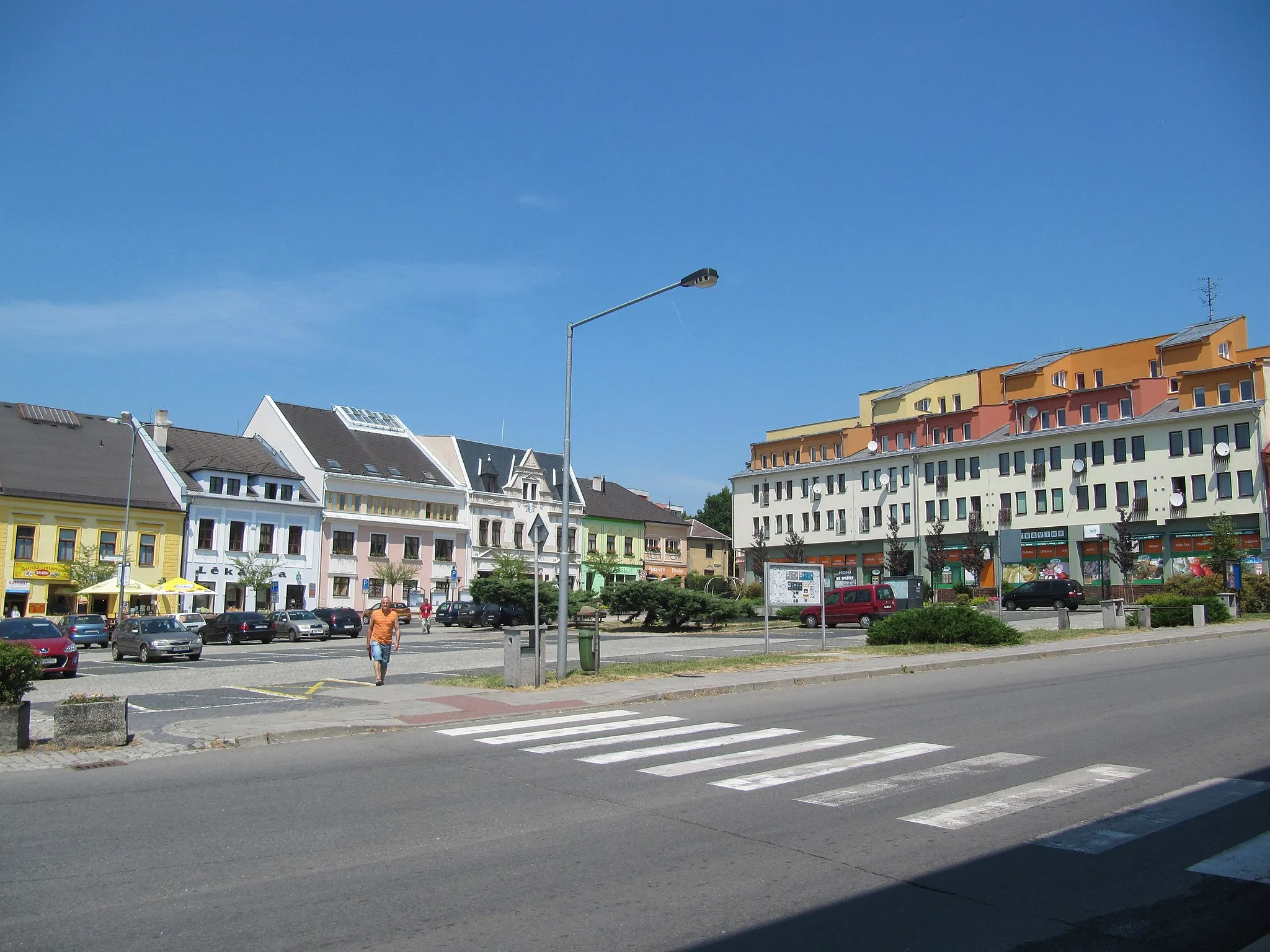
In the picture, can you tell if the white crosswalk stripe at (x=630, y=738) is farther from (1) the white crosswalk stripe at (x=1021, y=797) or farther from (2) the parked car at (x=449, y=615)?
(2) the parked car at (x=449, y=615)

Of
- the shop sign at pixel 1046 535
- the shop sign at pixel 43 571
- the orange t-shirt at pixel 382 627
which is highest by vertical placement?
the shop sign at pixel 1046 535

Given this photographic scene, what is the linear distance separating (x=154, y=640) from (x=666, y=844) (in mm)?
29587

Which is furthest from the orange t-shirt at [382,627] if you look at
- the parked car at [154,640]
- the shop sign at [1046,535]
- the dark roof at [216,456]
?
the shop sign at [1046,535]

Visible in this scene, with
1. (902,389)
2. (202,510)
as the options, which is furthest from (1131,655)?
(902,389)

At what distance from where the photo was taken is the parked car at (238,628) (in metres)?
45.1

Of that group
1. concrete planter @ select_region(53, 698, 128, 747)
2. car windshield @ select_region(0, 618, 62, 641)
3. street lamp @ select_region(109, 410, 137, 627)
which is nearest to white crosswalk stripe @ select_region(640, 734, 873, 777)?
concrete planter @ select_region(53, 698, 128, 747)

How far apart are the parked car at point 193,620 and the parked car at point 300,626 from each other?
122 inches

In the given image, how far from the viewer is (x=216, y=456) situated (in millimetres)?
65438

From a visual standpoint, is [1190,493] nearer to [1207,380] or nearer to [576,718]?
[1207,380]

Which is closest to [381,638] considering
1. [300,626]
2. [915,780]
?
[915,780]

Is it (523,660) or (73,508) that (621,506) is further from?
(523,660)

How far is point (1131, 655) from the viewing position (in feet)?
81.8

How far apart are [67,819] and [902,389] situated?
79.0 m

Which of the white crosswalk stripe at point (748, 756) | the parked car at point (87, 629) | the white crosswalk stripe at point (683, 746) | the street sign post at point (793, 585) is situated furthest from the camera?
the parked car at point (87, 629)
